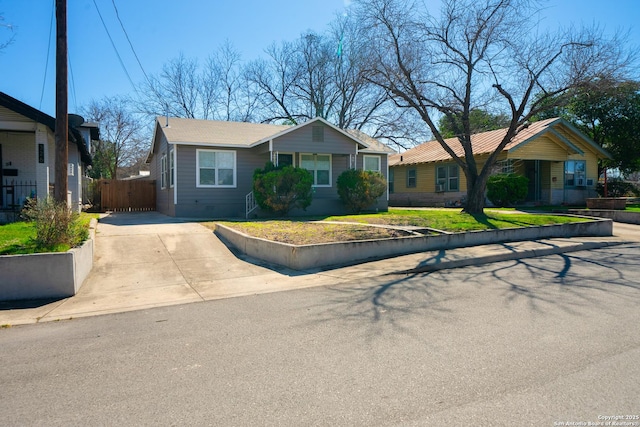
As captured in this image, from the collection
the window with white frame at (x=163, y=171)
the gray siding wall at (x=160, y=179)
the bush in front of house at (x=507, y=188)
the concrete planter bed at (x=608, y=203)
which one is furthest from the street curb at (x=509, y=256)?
the window with white frame at (x=163, y=171)

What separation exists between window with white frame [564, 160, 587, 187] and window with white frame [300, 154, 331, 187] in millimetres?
16962

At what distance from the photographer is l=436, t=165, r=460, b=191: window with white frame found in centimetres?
2706

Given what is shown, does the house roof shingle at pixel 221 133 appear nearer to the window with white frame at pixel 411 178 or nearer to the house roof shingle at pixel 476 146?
the house roof shingle at pixel 476 146

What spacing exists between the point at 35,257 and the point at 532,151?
2595 cm

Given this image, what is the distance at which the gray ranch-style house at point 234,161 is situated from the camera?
17.9 m

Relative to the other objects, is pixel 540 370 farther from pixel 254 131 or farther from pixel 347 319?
pixel 254 131

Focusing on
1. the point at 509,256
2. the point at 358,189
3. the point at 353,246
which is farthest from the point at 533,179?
the point at 353,246

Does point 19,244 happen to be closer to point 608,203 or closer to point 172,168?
point 172,168

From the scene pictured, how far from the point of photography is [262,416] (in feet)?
10.6

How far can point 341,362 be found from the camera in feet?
14.0

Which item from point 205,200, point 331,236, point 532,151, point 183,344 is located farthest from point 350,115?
point 183,344

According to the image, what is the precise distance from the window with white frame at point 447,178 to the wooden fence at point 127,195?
17666 millimetres

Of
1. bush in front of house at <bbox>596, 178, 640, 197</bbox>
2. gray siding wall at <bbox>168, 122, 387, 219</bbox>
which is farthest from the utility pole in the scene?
bush in front of house at <bbox>596, 178, 640, 197</bbox>

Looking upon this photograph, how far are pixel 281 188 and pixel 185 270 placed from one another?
7964 millimetres
